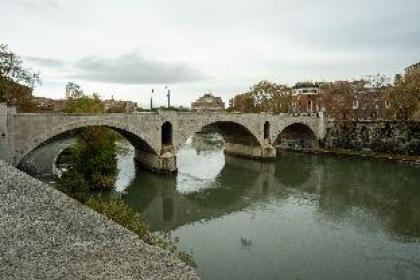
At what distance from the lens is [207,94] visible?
176 metres

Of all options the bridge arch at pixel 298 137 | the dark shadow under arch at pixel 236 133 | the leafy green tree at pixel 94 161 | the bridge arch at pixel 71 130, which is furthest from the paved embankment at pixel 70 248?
the bridge arch at pixel 298 137

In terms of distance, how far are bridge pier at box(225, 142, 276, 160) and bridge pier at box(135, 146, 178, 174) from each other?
1437 centimetres

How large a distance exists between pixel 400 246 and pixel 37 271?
19123 mm

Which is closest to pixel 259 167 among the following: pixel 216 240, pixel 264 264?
pixel 216 240

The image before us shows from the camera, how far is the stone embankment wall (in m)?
56.7

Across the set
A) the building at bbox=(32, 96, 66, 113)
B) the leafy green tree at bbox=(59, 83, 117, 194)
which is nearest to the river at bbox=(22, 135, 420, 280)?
the leafy green tree at bbox=(59, 83, 117, 194)

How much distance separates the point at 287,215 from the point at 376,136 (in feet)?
120

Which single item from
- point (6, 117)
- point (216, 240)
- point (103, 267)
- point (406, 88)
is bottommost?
point (216, 240)

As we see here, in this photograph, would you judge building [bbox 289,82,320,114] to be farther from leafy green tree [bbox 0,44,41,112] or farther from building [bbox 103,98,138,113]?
leafy green tree [bbox 0,44,41,112]

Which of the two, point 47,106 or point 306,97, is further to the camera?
point 306,97

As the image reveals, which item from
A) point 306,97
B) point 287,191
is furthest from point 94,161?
point 306,97

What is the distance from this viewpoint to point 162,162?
42.3 meters

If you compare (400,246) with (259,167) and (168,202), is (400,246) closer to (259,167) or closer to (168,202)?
(168,202)

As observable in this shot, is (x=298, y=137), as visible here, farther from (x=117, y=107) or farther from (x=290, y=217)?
(x=117, y=107)
